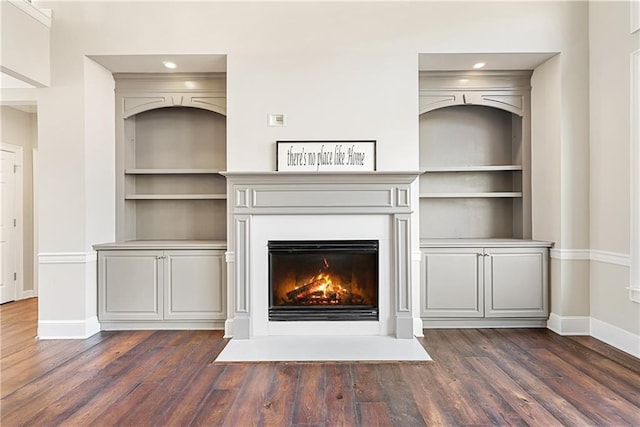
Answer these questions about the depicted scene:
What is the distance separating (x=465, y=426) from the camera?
86.1 inches

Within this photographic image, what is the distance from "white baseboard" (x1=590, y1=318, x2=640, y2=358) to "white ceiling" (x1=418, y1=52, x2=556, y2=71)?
268 centimetres

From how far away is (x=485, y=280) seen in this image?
4027mm

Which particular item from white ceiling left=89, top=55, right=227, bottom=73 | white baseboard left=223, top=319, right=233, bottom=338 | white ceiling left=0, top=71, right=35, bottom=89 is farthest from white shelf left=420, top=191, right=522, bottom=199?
white ceiling left=0, top=71, right=35, bottom=89

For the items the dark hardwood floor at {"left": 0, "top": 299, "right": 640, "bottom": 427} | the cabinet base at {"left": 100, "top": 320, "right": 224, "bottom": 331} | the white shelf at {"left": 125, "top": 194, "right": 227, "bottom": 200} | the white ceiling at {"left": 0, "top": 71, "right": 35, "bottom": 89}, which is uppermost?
the white ceiling at {"left": 0, "top": 71, "right": 35, "bottom": 89}

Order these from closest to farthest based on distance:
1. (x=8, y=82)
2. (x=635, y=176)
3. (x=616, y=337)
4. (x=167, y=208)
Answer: (x=635, y=176), (x=616, y=337), (x=8, y=82), (x=167, y=208)

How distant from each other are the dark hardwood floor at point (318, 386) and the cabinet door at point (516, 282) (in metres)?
0.40

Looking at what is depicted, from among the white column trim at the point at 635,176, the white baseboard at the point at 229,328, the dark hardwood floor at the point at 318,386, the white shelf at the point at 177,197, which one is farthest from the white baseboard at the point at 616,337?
the white shelf at the point at 177,197

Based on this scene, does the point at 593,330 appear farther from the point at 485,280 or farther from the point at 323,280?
the point at 323,280

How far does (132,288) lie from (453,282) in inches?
131

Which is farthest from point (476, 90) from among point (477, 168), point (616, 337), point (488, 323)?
point (616, 337)

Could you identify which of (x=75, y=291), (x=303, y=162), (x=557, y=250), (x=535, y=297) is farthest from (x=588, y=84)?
(x=75, y=291)

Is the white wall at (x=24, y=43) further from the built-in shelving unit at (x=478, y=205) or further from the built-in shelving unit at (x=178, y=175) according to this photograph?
the built-in shelving unit at (x=478, y=205)

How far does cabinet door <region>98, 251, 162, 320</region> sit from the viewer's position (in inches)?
158

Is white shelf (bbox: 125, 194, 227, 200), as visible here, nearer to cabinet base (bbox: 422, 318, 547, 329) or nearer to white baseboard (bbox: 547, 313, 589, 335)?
cabinet base (bbox: 422, 318, 547, 329)
